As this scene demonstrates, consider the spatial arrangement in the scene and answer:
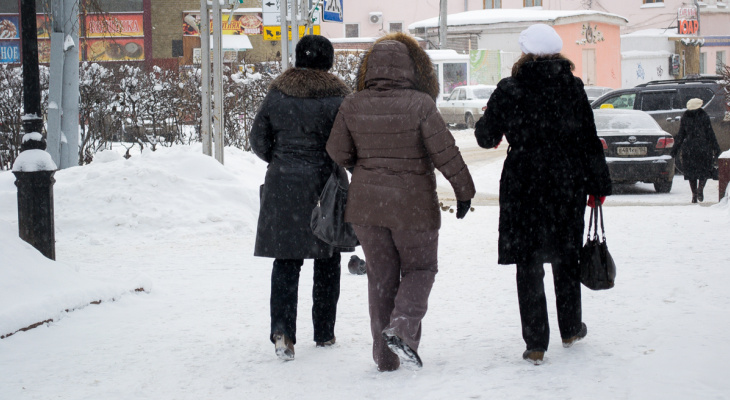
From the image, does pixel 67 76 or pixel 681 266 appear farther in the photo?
pixel 67 76

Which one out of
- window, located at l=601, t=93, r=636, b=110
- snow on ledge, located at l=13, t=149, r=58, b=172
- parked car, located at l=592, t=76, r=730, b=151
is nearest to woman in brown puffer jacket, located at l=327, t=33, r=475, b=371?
snow on ledge, located at l=13, t=149, r=58, b=172

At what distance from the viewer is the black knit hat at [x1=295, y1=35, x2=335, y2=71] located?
4.79 metres

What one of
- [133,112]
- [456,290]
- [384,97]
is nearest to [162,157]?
[133,112]

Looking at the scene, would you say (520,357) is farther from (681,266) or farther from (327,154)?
(681,266)

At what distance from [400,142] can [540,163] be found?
74 cm

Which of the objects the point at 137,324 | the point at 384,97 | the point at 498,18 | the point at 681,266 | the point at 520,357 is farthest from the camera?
the point at 498,18

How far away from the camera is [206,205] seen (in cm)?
1057

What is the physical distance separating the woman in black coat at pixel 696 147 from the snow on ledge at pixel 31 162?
9508 mm

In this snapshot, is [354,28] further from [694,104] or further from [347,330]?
[347,330]

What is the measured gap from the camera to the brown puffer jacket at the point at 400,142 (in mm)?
4254

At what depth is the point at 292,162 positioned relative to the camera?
4750 mm

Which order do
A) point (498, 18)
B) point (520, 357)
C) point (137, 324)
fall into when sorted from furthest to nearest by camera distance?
point (498, 18) → point (137, 324) → point (520, 357)

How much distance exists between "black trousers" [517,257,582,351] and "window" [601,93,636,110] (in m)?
13.5

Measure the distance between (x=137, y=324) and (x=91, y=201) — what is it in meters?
4.94
